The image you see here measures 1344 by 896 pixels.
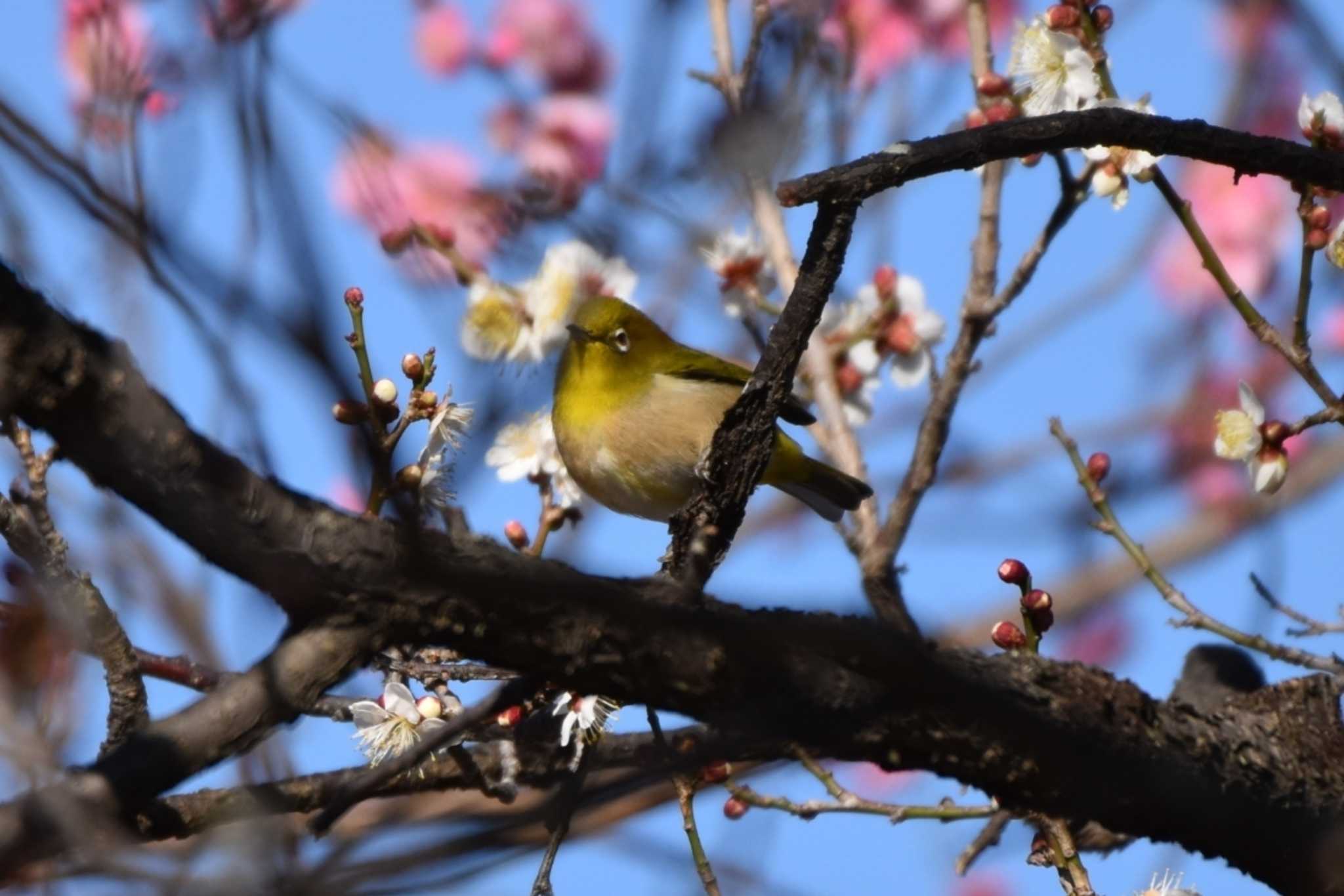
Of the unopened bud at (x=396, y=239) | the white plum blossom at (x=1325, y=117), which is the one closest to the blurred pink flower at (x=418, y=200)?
the unopened bud at (x=396, y=239)

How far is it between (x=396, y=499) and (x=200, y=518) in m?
0.34

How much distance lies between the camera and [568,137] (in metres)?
4.88

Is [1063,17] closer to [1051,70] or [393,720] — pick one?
[1051,70]

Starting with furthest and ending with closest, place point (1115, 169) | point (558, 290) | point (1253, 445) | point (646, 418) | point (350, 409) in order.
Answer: point (646, 418), point (558, 290), point (1115, 169), point (1253, 445), point (350, 409)

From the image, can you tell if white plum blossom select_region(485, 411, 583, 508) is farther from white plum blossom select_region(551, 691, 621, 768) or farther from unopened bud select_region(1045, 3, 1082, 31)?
unopened bud select_region(1045, 3, 1082, 31)

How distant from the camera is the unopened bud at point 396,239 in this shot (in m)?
1.95

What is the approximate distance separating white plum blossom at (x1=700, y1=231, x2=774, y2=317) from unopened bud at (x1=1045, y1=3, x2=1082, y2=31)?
1.52 meters

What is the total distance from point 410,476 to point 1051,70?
2407 mm

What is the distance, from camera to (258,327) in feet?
3.70

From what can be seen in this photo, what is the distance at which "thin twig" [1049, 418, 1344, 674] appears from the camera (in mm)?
3029

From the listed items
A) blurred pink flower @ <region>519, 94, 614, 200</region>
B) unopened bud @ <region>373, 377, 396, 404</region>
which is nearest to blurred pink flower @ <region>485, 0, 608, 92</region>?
blurred pink flower @ <region>519, 94, 614, 200</region>

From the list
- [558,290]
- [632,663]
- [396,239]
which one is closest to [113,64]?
[396,239]

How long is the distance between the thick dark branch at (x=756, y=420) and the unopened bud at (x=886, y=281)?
2.15m

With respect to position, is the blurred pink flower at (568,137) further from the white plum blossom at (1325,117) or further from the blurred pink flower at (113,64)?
the white plum blossom at (1325,117)
